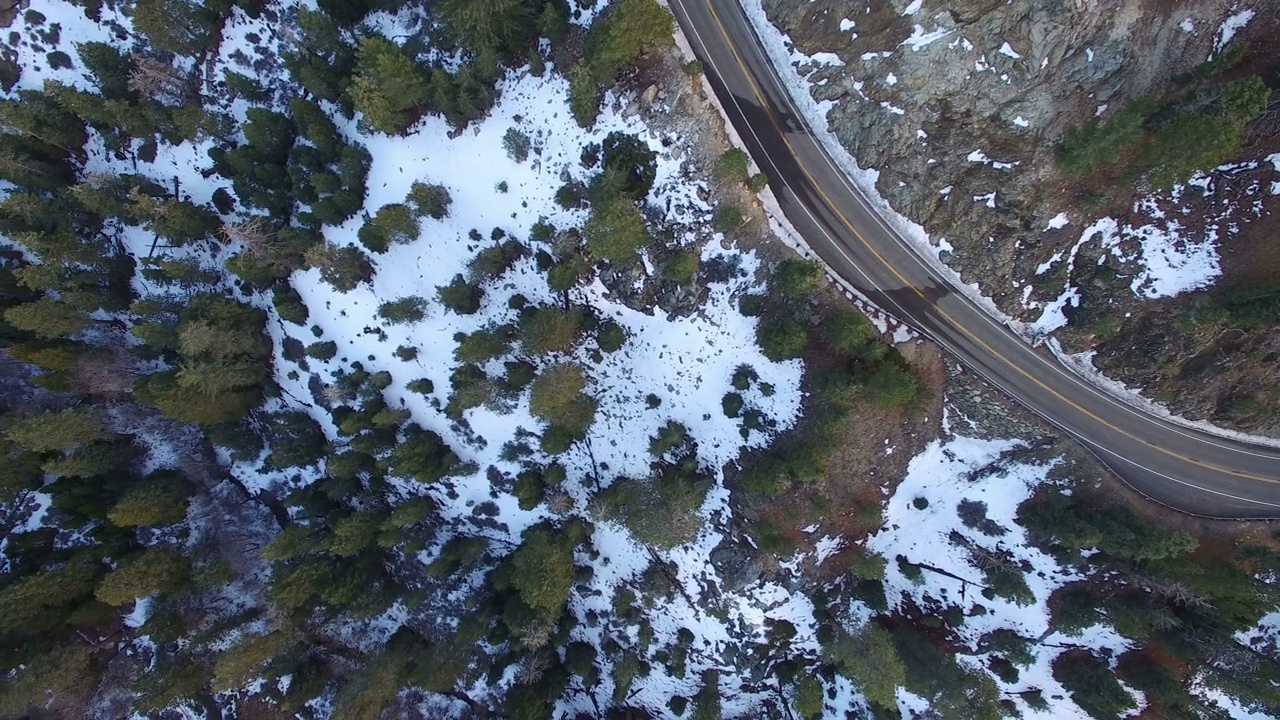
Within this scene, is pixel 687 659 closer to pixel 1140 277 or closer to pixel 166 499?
pixel 1140 277

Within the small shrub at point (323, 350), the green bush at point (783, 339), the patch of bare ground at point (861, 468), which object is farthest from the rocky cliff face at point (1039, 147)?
the small shrub at point (323, 350)

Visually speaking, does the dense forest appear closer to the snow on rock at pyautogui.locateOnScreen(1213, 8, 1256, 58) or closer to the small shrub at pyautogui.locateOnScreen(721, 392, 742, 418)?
the small shrub at pyautogui.locateOnScreen(721, 392, 742, 418)

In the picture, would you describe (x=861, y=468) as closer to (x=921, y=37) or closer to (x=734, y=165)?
(x=734, y=165)

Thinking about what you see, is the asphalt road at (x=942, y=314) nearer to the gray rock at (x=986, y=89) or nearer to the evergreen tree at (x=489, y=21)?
the gray rock at (x=986, y=89)

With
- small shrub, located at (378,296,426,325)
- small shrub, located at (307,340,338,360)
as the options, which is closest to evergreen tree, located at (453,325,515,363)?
small shrub, located at (378,296,426,325)

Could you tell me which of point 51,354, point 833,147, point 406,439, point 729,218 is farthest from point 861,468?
point 51,354
